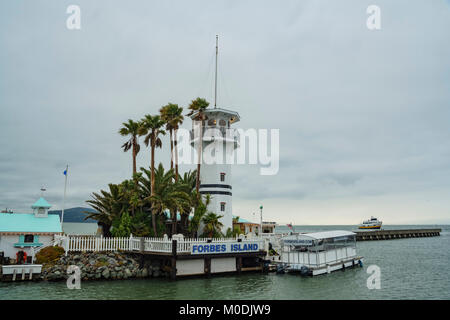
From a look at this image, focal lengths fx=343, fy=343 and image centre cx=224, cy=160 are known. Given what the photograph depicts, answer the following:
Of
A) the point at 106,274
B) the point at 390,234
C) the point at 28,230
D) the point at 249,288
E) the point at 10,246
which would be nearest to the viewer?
the point at 249,288

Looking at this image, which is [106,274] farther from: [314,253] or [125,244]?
[314,253]

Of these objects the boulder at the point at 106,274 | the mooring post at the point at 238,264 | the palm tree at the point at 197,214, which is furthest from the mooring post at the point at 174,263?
the palm tree at the point at 197,214

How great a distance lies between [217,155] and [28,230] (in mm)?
17761

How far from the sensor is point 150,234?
30672mm

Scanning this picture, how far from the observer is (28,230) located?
88.8 feet

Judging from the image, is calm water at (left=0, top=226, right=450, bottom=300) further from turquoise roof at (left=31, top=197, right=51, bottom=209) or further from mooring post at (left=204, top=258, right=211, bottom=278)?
turquoise roof at (left=31, top=197, right=51, bottom=209)

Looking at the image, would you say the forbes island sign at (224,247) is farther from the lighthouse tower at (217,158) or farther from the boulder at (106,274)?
the boulder at (106,274)

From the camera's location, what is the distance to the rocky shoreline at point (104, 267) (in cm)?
2409

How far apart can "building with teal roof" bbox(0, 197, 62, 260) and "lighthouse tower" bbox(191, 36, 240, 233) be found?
1396 centimetres

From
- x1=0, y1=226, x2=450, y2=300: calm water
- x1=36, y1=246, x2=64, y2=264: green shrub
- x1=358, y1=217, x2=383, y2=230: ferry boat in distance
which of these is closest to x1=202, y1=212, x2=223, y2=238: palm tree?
x1=0, y1=226, x2=450, y2=300: calm water

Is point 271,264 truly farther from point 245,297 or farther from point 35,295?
point 35,295

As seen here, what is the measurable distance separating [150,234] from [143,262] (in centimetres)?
363

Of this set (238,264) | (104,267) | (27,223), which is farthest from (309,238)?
(27,223)

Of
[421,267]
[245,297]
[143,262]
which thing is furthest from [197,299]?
[421,267]
